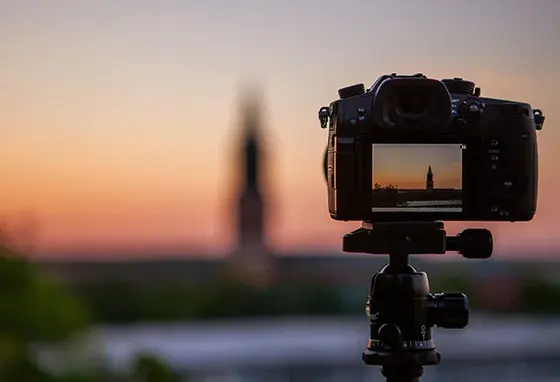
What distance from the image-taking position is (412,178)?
1385 millimetres

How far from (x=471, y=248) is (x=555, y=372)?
291 inches

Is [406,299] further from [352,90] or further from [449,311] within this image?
[352,90]

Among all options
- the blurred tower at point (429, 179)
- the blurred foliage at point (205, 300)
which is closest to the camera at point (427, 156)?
the blurred tower at point (429, 179)

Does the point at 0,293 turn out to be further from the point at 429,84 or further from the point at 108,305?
the point at 108,305

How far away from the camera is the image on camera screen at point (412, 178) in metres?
1.39

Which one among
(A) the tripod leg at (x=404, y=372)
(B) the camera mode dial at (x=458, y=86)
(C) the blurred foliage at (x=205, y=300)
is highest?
(B) the camera mode dial at (x=458, y=86)

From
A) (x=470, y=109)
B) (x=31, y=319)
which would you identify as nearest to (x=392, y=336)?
(x=470, y=109)

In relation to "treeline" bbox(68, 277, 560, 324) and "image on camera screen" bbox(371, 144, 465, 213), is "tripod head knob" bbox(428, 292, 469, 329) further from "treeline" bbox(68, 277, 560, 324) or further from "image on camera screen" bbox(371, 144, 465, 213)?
"treeline" bbox(68, 277, 560, 324)

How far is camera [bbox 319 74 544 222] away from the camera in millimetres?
1390

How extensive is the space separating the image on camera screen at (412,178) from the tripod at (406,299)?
4 centimetres

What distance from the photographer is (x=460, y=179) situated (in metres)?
A: 1.42

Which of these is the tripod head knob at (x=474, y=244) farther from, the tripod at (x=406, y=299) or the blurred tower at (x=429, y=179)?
the blurred tower at (x=429, y=179)

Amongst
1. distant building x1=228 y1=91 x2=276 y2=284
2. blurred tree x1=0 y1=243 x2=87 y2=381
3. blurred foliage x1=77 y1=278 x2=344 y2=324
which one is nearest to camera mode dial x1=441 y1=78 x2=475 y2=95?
blurred tree x1=0 y1=243 x2=87 y2=381

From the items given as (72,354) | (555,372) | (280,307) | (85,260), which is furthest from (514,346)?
(85,260)
